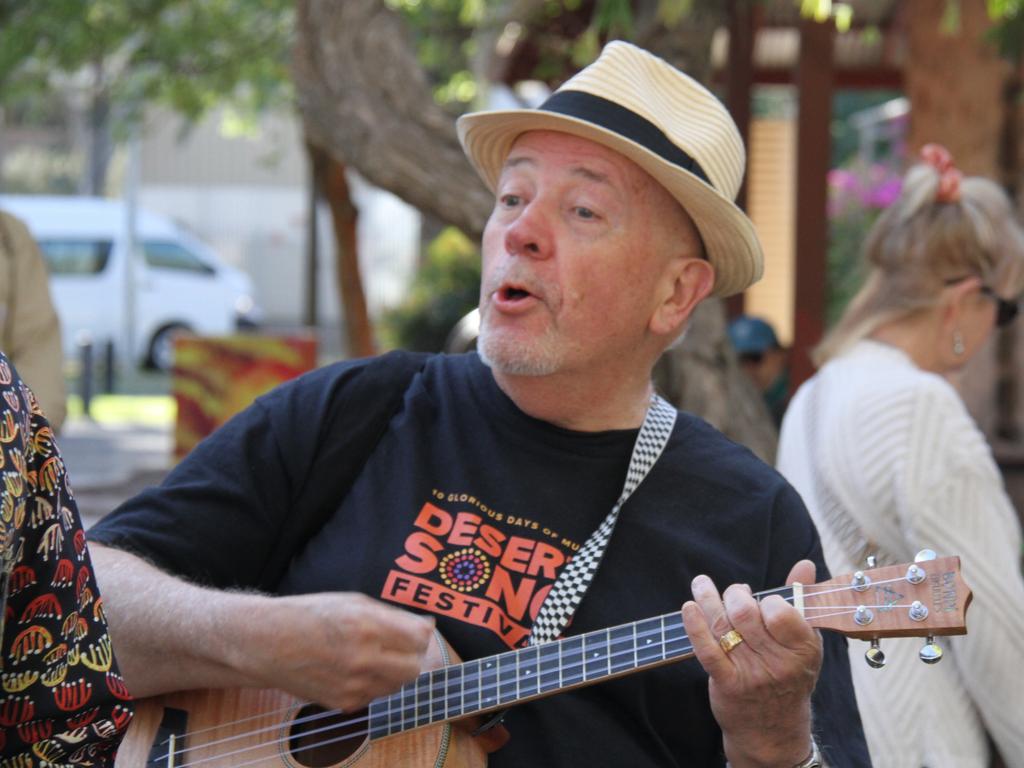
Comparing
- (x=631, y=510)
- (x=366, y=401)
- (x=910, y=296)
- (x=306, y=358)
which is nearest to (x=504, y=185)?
(x=366, y=401)

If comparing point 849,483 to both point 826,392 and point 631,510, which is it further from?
point 631,510

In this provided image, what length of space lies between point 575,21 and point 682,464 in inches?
247

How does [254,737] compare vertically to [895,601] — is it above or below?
below

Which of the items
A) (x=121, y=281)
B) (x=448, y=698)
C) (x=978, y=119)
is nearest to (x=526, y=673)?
(x=448, y=698)

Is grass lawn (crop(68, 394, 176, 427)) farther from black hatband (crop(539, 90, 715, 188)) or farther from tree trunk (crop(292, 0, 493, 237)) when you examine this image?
black hatband (crop(539, 90, 715, 188))

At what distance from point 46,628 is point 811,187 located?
22.2 feet

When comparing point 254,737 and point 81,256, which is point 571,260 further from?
point 81,256

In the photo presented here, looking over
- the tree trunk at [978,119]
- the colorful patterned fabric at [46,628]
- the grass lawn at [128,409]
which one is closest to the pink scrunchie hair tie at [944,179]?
the colorful patterned fabric at [46,628]

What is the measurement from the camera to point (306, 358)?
35.9 feet

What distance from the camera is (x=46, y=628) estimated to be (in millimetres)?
1775

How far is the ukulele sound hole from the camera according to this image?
2.56 meters

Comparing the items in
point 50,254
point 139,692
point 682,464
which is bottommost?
point 50,254

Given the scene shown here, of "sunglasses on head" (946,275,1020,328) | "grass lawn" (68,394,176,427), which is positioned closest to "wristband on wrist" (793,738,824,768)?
"sunglasses on head" (946,275,1020,328)

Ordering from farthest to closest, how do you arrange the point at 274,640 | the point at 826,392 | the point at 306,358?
the point at 306,358
the point at 826,392
the point at 274,640
